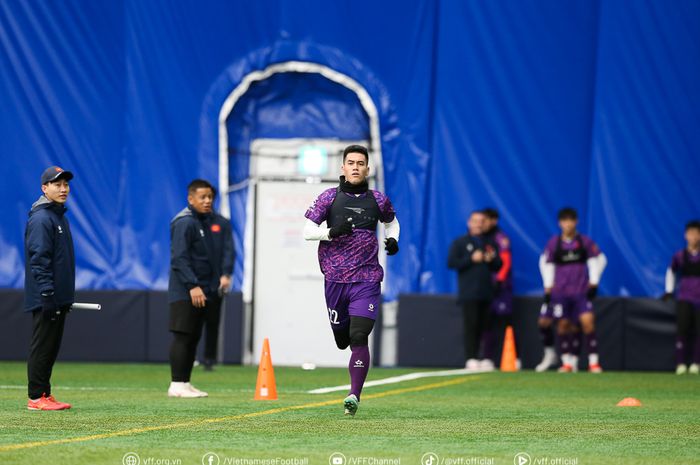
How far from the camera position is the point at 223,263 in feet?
54.9

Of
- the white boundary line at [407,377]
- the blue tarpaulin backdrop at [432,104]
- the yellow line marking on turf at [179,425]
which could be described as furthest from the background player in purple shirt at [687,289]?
the yellow line marking on turf at [179,425]

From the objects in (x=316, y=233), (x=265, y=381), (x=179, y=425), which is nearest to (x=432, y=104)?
(x=265, y=381)

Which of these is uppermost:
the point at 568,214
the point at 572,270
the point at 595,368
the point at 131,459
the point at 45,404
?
the point at 568,214

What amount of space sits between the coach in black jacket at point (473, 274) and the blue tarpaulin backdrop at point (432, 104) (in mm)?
802

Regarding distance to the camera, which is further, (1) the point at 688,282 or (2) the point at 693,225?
(1) the point at 688,282

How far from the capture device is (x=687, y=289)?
58.6 feet

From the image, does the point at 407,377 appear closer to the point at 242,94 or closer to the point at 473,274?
the point at 473,274

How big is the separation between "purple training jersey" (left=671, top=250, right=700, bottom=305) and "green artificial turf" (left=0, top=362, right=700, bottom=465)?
309cm

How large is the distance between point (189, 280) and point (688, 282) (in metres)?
8.32

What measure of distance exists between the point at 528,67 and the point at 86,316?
703 cm

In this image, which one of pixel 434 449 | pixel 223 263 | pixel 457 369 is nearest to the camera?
pixel 434 449

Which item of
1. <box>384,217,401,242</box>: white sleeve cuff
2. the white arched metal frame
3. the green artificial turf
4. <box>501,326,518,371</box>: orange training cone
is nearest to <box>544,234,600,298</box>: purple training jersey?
<box>501,326,518,371</box>: orange training cone

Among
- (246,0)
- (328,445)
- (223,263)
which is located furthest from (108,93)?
(328,445)

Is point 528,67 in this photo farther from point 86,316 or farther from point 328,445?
point 328,445
